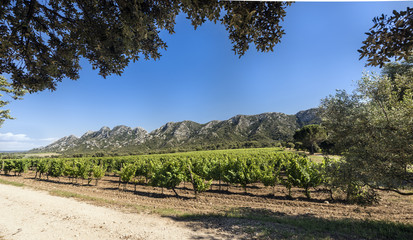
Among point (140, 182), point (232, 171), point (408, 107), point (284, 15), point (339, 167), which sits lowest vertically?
point (140, 182)

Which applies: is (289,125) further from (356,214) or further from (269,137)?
(356,214)

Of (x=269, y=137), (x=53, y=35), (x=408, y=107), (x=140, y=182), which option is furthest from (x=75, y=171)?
(x=269, y=137)

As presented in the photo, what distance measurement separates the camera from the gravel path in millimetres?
6445

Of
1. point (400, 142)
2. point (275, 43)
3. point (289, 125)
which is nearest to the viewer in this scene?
point (275, 43)

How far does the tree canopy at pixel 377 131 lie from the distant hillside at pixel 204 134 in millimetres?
114342

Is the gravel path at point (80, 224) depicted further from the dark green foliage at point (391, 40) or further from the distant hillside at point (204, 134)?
the distant hillside at point (204, 134)

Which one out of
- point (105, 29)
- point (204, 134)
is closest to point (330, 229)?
point (105, 29)

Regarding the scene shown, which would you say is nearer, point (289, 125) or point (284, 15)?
point (284, 15)

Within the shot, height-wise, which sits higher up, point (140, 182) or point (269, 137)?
point (269, 137)

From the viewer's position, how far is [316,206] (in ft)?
34.6

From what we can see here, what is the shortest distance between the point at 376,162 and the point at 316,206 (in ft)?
20.9

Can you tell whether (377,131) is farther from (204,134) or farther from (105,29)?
(204,134)

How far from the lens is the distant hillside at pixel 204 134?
133375 mm

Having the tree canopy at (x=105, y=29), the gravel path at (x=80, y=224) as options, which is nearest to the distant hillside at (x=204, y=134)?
the gravel path at (x=80, y=224)
